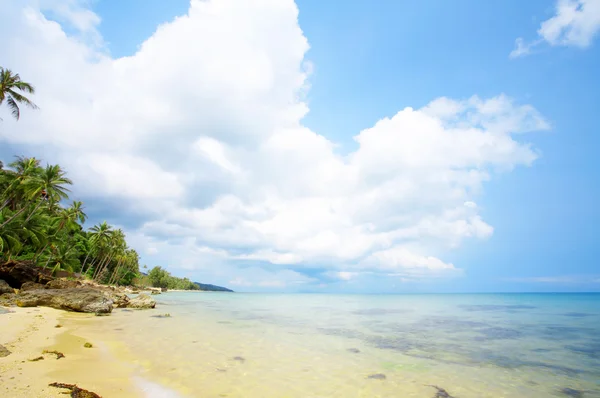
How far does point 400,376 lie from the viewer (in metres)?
11.3

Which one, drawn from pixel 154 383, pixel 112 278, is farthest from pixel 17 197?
pixel 112 278

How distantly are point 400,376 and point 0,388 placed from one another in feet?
38.1

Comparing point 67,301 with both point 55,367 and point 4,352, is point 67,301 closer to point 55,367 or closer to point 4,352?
point 4,352

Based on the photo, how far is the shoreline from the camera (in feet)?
23.8

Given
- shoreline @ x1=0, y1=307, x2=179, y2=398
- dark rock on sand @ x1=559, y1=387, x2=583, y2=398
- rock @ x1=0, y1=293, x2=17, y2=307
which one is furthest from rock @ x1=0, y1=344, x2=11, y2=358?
rock @ x1=0, y1=293, x2=17, y2=307

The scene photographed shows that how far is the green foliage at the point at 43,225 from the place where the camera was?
38622mm

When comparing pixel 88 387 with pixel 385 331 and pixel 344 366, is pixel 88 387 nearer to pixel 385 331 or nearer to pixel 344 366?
pixel 344 366

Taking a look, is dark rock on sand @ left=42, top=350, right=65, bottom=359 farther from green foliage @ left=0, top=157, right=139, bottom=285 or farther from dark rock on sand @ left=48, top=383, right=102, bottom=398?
green foliage @ left=0, top=157, right=139, bottom=285

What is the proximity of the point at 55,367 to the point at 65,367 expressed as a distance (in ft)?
0.94

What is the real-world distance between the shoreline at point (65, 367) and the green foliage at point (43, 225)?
101ft

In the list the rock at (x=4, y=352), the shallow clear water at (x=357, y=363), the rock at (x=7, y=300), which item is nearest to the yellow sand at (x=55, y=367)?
the rock at (x=4, y=352)

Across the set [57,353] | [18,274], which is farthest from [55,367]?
[18,274]

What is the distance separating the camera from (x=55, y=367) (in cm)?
901

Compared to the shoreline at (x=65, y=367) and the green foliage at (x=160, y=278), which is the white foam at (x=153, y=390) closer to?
the shoreline at (x=65, y=367)
